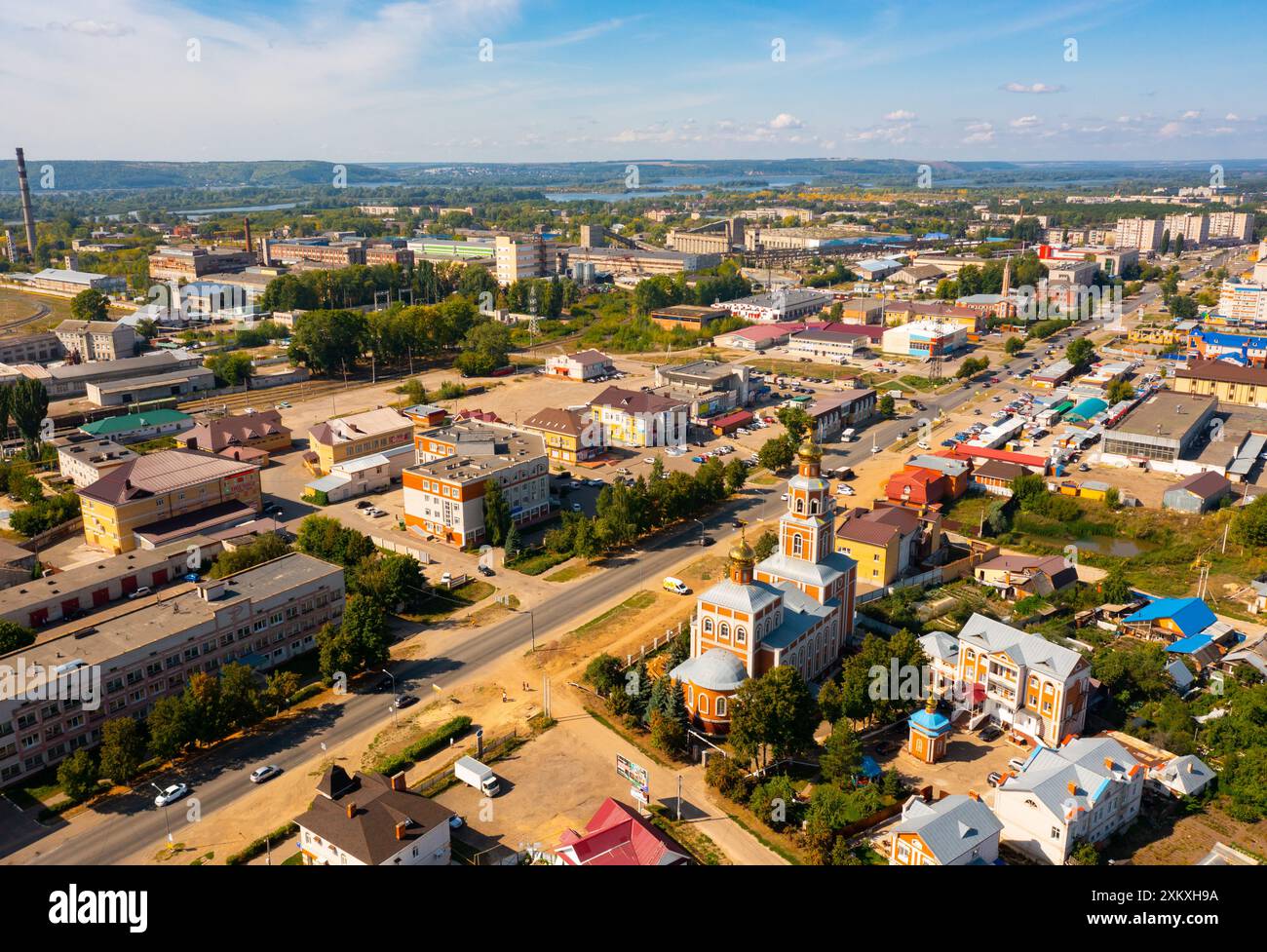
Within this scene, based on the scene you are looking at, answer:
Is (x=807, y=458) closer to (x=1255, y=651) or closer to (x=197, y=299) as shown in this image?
(x=1255, y=651)

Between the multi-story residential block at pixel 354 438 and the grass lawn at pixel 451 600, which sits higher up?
the multi-story residential block at pixel 354 438

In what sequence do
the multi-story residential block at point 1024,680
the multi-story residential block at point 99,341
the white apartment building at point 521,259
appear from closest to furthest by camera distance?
the multi-story residential block at point 1024,680, the multi-story residential block at point 99,341, the white apartment building at point 521,259

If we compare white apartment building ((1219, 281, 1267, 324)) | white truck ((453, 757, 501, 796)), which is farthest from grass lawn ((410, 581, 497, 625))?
white apartment building ((1219, 281, 1267, 324))

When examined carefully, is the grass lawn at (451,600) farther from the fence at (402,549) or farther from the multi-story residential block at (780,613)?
the multi-story residential block at (780,613)

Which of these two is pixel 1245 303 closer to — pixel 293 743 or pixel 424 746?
pixel 424 746

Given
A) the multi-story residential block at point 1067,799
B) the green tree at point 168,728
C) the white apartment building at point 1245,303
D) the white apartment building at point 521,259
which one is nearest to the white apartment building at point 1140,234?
the white apartment building at point 1245,303

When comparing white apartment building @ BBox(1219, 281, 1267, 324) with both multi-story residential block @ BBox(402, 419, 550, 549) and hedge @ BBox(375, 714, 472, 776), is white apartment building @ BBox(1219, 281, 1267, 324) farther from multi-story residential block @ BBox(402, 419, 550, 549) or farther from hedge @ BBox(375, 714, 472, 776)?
hedge @ BBox(375, 714, 472, 776)
